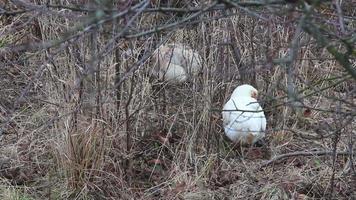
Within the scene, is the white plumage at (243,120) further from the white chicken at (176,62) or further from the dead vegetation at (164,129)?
the white chicken at (176,62)

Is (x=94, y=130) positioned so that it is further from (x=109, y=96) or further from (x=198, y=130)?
(x=198, y=130)

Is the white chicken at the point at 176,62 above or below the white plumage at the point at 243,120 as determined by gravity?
above

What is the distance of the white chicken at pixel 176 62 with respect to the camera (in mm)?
4805

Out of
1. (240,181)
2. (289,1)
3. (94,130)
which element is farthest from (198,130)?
(289,1)

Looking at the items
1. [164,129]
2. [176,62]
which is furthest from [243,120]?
[176,62]

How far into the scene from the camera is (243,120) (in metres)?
4.49

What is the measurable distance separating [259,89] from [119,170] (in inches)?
53.0

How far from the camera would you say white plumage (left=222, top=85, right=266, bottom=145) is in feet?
14.7

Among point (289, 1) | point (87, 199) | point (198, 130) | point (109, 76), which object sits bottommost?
point (87, 199)

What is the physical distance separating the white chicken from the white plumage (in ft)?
1.30

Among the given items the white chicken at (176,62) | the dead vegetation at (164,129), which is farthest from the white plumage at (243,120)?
the white chicken at (176,62)

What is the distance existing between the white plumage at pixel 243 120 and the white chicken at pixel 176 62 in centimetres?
40

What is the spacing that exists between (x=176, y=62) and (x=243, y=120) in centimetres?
83

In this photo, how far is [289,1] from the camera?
2217mm
